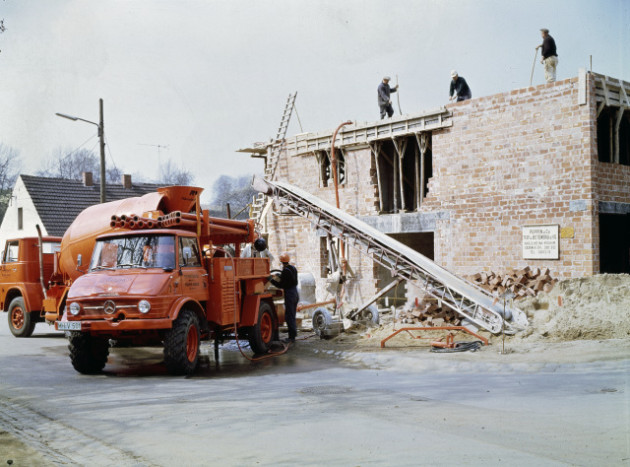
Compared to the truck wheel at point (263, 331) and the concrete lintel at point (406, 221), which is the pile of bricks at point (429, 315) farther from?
the truck wheel at point (263, 331)

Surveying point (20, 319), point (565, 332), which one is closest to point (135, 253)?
point (20, 319)

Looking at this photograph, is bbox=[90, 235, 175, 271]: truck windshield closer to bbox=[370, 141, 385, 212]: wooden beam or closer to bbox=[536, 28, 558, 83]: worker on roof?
bbox=[370, 141, 385, 212]: wooden beam

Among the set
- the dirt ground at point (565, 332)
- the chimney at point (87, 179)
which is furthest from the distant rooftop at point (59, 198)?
the dirt ground at point (565, 332)

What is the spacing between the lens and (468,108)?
1648 cm

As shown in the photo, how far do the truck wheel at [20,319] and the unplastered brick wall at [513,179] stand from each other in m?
11.1

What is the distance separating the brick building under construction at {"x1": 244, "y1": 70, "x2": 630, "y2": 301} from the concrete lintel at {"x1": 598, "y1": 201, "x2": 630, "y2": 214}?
4 centimetres

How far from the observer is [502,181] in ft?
51.7

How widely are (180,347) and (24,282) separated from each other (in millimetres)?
8716

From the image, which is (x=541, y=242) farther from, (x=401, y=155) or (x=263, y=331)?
(x=263, y=331)

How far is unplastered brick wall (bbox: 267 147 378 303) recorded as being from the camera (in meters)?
19.6

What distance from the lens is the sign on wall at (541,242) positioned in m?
14.6

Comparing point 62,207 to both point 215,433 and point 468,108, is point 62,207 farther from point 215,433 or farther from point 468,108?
point 215,433

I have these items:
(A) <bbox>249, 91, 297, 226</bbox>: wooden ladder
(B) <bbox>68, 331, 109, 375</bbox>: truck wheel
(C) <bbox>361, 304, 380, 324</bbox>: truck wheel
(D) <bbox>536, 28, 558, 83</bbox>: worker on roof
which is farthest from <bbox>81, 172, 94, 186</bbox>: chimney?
(D) <bbox>536, 28, 558, 83</bbox>: worker on roof

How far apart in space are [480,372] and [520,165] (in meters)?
7.02
